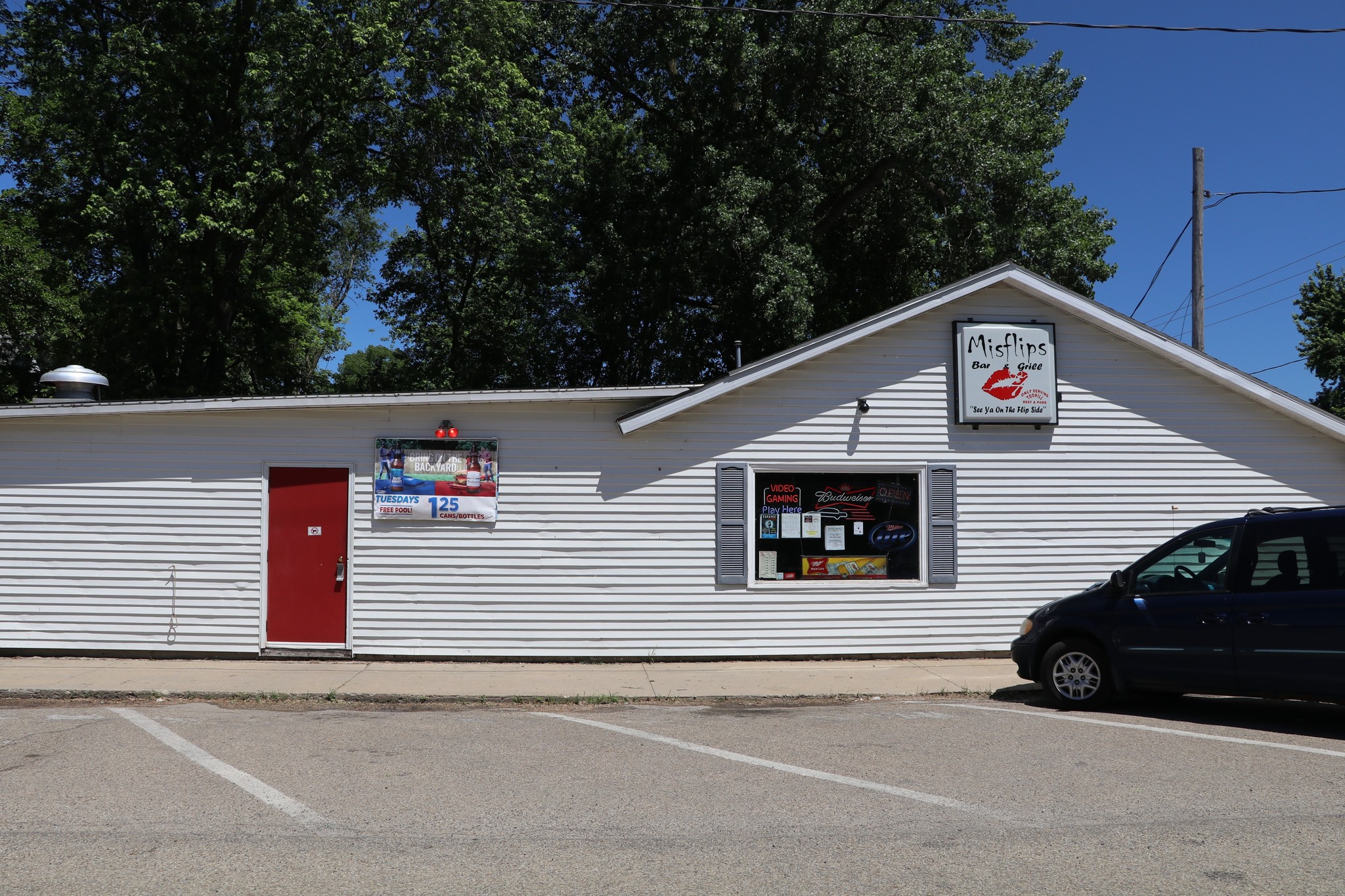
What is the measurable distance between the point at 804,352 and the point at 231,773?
7.55 m

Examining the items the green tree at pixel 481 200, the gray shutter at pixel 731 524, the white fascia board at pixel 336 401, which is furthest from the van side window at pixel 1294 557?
the green tree at pixel 481 200

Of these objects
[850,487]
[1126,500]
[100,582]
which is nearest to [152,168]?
[100,582]

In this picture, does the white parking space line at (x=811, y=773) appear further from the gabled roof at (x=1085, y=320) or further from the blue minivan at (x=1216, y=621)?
the gabled roof at (x=1085, y=320)

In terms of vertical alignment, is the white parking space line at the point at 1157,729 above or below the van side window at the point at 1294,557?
below

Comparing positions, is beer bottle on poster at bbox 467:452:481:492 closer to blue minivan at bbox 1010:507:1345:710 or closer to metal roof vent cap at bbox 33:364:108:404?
metal roof vent cap at bbox 33:364:108:404

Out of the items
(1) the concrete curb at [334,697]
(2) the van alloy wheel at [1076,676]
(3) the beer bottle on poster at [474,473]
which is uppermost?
(3) the beer bottle on poster at [474,473]

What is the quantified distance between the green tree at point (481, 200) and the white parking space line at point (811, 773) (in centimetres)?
1675

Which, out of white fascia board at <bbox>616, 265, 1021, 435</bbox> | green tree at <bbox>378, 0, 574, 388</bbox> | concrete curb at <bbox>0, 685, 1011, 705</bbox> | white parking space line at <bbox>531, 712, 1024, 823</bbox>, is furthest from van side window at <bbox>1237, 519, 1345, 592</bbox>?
green tree at <bbox>378, 0, 574, 388</bbox>

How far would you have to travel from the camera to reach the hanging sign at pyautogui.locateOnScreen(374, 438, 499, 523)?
11.6 meters

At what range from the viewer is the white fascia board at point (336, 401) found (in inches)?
442

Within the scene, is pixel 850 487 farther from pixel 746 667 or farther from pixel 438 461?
pixel 438 461

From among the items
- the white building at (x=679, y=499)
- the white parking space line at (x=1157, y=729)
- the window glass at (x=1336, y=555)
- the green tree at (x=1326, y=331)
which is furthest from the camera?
the green tree at (x=1326, y=331)

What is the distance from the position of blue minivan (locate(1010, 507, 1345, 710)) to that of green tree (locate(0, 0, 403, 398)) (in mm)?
18035

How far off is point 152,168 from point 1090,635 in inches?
817
